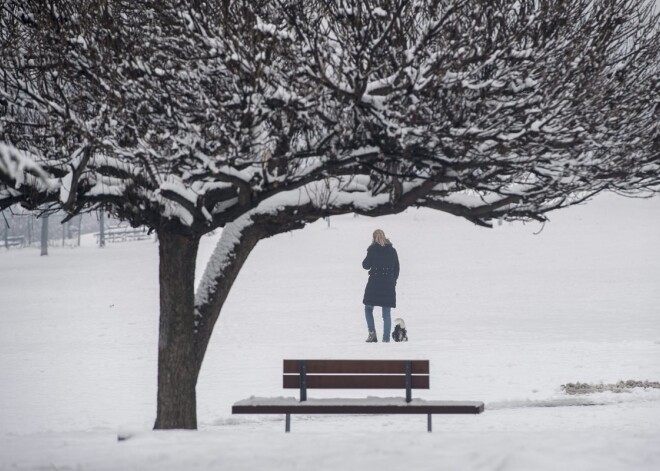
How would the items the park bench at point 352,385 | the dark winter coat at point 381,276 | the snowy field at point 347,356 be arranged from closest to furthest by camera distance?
the snowy field at point 347,356 → the park bench at point 352,385 → the dark winter coat at point 381,276

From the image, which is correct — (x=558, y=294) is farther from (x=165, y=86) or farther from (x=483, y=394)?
(x=165, y=86)

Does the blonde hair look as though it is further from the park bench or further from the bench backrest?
the bench backrest

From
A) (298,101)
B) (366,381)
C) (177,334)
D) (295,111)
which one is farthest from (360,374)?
(298,101)

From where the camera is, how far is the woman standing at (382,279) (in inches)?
639

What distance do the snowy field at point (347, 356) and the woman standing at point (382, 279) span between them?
2.29 feet

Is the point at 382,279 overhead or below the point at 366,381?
overhead

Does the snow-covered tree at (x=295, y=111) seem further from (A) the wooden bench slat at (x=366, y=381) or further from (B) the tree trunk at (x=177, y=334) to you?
(A) the wooden bench slat at (x=366, y=381)

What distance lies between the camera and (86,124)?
7004mm

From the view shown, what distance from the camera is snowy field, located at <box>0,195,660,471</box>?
707cm

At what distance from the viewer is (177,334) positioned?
8.82 metres

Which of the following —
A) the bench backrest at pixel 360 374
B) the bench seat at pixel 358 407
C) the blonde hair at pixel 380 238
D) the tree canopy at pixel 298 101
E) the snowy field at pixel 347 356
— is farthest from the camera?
A: the blonde hair at pixel 380 238

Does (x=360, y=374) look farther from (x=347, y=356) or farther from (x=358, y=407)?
(x=347, y=356)

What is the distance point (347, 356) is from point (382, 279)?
1.97 m

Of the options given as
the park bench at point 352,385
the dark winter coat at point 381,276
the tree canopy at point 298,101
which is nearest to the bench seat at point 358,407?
the park bench at point 352,385
